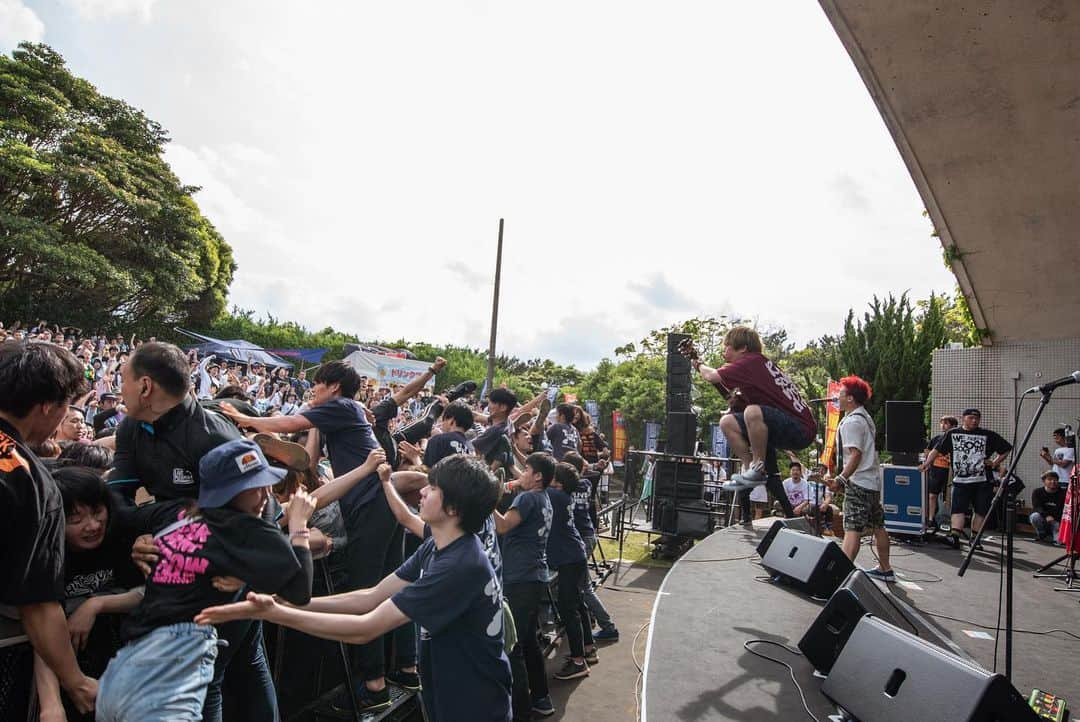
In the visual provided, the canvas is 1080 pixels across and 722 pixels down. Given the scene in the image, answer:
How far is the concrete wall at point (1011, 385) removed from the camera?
1049cm

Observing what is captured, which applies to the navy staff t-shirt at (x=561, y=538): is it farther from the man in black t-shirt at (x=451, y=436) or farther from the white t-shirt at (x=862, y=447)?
the white t-shirt at (x=862, y=447)

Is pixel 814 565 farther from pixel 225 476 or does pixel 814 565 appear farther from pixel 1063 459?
pixel 1063 459

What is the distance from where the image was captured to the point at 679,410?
39.3 ft

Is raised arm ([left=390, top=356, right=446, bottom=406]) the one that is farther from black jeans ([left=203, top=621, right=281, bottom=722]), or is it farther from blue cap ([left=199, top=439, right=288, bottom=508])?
blue cap ([left=199, top=439, right=288, bottom=508])

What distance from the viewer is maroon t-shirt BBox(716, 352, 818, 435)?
208 inches

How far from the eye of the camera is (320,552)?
331cm

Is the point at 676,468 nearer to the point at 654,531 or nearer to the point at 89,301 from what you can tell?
the point at 654,531

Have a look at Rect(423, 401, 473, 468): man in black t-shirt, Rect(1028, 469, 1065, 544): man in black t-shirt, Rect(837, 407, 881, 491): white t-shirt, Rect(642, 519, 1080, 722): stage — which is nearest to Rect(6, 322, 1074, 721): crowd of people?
Rect(423, 401, 473, 468): man in black t-shirt

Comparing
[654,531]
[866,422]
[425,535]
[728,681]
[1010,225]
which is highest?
[1010,225]

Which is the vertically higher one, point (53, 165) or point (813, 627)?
point (53, 165)

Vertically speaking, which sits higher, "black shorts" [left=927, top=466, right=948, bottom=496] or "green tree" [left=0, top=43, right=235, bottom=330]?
"green tree" [left=0, top=43, right=235, bottom=330]

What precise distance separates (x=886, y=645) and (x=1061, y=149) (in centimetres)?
599

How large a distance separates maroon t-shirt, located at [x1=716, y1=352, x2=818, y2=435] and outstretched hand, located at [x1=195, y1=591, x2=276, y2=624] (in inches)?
165

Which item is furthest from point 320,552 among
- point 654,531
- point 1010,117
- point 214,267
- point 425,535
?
point 214,267
